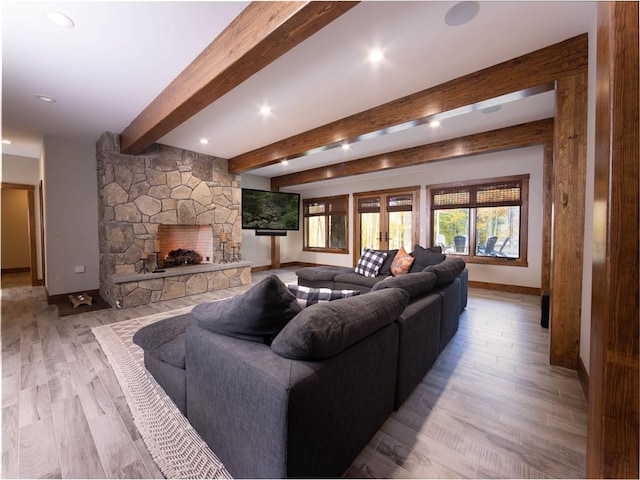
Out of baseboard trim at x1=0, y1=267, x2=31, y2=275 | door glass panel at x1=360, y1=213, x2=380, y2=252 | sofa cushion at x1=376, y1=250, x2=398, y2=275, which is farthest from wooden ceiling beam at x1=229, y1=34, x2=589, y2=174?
baseboard trim at x1=0, y1=267, x2=31, y2=275

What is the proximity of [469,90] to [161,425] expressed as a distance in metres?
3.70

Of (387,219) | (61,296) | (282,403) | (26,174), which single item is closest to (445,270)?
(282,403)

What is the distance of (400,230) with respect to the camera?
6.44 metres

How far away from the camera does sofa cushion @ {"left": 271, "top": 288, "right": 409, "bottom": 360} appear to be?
3.46 feet

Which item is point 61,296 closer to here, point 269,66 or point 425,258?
point 269,66

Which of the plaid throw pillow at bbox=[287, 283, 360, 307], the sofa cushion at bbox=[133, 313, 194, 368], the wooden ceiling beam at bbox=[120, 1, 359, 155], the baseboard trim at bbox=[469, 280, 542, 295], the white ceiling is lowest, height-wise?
the baseboard trim at bbox=[469, 280, 542, 295]

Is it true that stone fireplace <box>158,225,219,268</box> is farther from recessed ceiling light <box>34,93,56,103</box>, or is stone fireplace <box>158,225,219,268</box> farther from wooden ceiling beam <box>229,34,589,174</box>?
wooden ceiling beam <box>229,34,589,174</box>

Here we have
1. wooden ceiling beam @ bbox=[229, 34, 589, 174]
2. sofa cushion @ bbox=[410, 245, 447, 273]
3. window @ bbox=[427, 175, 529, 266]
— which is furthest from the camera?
window @ bbox=[427, 175, 529, 266]

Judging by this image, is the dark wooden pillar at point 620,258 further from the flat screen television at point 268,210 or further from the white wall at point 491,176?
the flat screen television at point 268,210

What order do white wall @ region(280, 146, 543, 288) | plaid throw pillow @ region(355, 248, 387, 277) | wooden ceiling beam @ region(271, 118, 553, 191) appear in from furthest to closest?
white wall @ region(280, 146, 543, 288)
plaid throw pillow @ region(355, 248, 387, 277)
wooden ceiling beam @ region(271, 118, 553, 191)

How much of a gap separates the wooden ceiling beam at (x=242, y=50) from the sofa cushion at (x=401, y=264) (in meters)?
3.17

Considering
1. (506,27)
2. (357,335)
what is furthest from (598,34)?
(506,27)

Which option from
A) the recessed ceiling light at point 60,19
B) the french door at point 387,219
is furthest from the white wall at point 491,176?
the recessed ceiling light at point 60,19

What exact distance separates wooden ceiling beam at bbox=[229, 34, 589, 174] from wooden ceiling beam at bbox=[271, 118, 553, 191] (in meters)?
1.73
